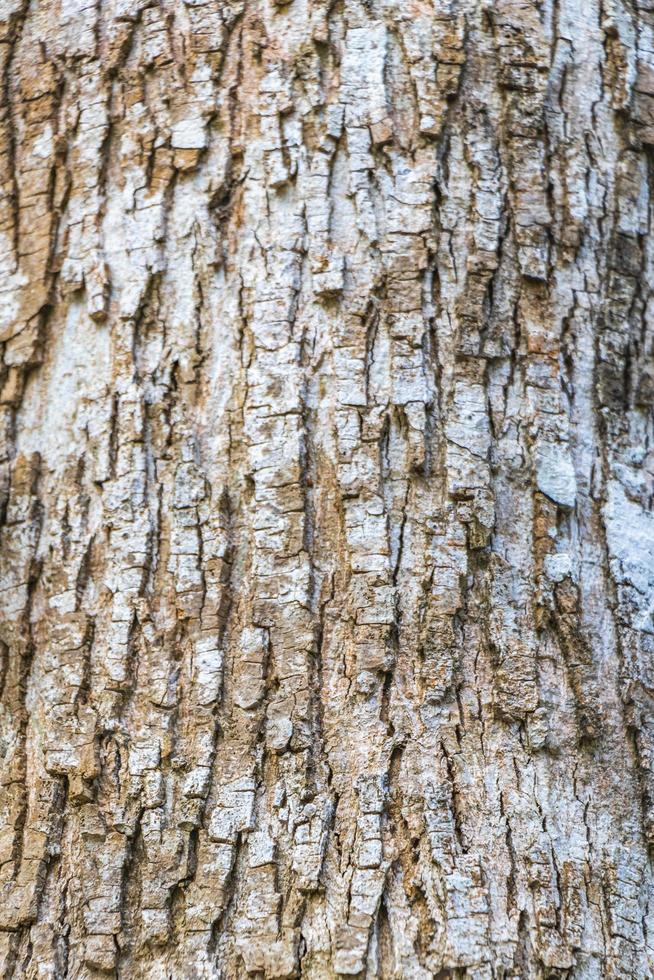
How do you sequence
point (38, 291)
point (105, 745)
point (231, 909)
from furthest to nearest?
1. point (38, 291)
2. point (105, 745)
3. point (231, 909)

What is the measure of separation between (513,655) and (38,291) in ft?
3.37

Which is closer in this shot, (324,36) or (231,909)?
(231,909)

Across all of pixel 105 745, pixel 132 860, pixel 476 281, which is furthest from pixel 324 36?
pixel 132 860

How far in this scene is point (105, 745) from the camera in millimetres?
1600

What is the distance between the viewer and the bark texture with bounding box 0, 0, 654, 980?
149cm

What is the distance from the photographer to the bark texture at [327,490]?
58.8 inches

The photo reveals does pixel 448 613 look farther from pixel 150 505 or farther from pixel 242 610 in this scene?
pixel 150 505

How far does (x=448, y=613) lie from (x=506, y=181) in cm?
74

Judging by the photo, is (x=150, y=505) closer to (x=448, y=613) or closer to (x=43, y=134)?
(x=448, y=613)

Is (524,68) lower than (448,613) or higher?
higher

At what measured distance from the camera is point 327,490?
163 cm

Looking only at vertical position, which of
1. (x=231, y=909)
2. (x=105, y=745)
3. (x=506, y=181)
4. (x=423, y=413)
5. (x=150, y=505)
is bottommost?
(x=231, y=909)

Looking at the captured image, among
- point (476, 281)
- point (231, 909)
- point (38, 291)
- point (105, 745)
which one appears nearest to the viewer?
point (231, 909)

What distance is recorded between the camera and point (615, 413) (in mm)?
1753
